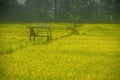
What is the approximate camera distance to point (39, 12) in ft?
242

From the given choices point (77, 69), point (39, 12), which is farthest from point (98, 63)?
point (39, 12)

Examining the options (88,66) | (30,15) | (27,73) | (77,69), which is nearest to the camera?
(27,73)

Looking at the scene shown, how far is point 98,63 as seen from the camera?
1032 centimetres

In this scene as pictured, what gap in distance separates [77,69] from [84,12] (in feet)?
201

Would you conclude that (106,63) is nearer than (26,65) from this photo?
No

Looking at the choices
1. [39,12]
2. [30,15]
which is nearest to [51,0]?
[39,12]

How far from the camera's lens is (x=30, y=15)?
6906 cm

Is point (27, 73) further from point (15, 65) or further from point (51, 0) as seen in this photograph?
point (51, 0)

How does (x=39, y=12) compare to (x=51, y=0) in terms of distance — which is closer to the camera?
(x=39, y=12)

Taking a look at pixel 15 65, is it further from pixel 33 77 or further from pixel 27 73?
pixel 33 77

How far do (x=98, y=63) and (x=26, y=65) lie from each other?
97.5 inches

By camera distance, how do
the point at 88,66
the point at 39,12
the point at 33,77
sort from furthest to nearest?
1. the point at 39,12
2. the point at 88,66
3. the point at 33,77

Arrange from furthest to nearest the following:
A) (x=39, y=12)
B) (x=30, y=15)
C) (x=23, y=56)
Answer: (x=39, y=12)
(x=30, y=15)
(x=23, y=56)

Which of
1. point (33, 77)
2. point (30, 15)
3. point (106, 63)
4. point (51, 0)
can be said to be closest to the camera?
point (33, 77)
